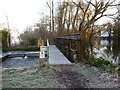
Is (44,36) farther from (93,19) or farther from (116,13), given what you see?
(116,13)

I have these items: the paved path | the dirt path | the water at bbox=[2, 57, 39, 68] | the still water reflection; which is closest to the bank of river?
the dirt path

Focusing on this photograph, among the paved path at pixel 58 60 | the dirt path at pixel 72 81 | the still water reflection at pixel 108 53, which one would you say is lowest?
the still water reflection at pixel 108 53

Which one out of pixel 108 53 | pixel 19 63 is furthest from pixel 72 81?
pixel 108 53

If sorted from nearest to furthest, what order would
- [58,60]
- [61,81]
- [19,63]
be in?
1. [61,81]
2. [58,60]
3. [19,63]

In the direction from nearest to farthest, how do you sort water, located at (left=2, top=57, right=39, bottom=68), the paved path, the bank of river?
the bank of river
the paved path
water, located at (left=2, top=57, right=39, bottom=68)

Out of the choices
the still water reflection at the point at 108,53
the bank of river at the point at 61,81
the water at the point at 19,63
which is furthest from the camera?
the still water reflection at the point at 108,53

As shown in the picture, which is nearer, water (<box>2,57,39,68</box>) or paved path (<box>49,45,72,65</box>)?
paved path (<box>49,45,72,65</box>)

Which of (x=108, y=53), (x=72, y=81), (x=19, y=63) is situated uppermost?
(x=72, y=81)

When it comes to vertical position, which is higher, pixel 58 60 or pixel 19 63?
pixel 58 60

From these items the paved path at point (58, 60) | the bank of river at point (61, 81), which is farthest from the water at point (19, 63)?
the bank of river at point (61, 81)

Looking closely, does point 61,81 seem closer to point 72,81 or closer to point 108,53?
point 72,81

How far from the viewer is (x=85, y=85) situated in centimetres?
216

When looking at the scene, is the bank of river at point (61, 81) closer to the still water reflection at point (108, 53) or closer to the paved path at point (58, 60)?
the paved path at point (58, 60)

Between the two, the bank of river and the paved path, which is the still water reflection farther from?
the bank of river
